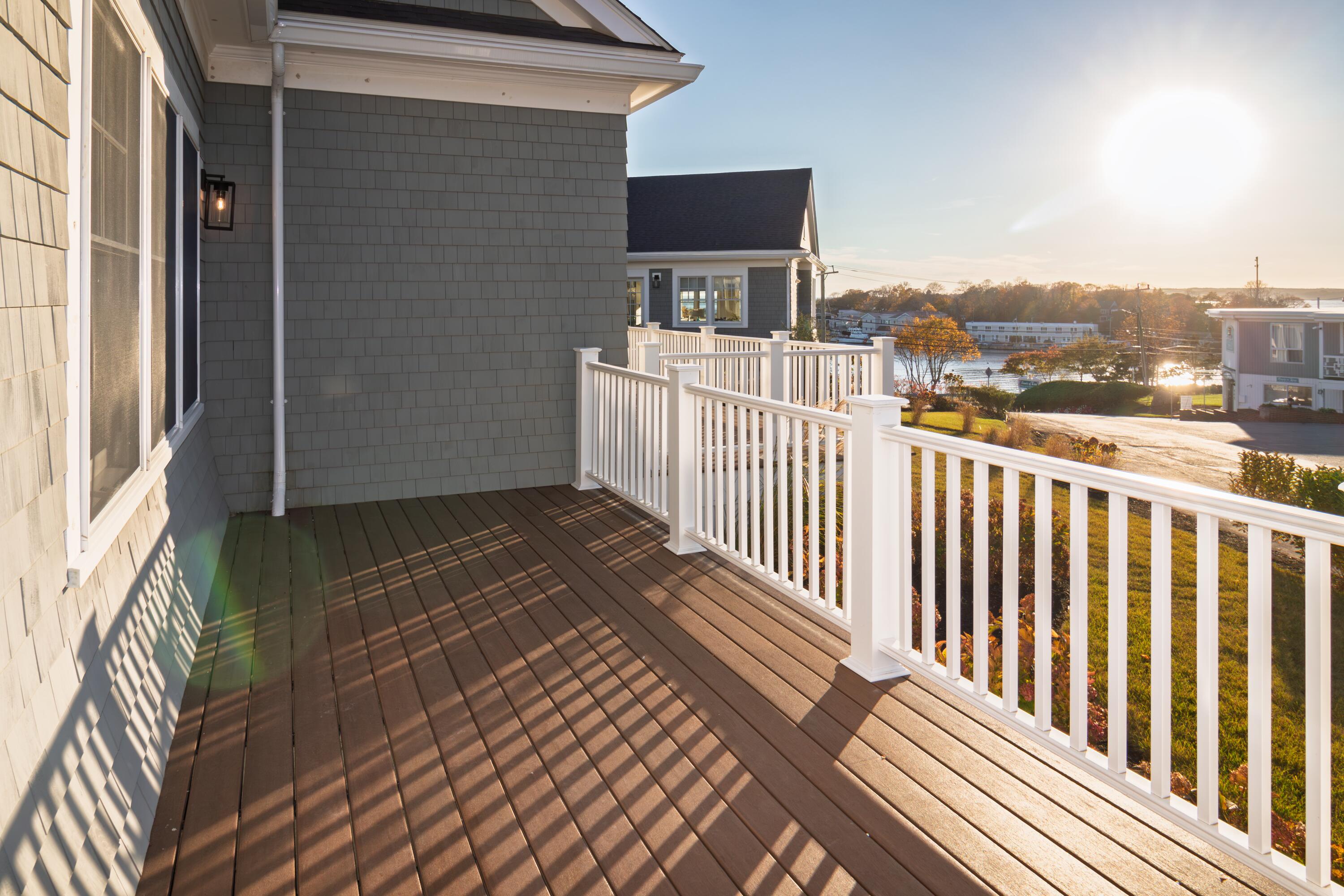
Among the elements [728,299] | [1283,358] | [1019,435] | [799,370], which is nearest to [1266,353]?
[1283,358]

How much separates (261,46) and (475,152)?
1.44 metres

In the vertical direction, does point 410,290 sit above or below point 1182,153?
below

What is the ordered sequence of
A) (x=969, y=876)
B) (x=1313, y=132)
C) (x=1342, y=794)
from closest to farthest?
(x=969, y=876), (x=1342, y=794), (x=1313, y=132)

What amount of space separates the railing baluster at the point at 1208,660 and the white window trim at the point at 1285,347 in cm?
2994

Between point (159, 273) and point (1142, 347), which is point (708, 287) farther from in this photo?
point (1142, 347)

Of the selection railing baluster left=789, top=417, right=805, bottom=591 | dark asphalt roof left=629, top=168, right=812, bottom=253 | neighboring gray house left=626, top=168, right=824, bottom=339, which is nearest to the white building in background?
dark asphalt roof left=629, top=168, right=812, bottom=253

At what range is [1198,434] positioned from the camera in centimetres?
2120

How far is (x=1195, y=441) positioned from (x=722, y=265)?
11.6 m

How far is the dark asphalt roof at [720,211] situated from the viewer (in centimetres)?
1877

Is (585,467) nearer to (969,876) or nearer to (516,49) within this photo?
(516,49)

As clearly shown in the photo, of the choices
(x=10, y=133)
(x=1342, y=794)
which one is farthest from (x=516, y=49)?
(x=1342, y=794)

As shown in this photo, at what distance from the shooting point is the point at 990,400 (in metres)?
20.5

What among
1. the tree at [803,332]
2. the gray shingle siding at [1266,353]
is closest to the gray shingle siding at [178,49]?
the tree at [803,332]

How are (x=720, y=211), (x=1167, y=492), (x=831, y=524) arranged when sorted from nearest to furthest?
(x=1167, y=492) < (x=831, y=524) < (x=720, y=211)
